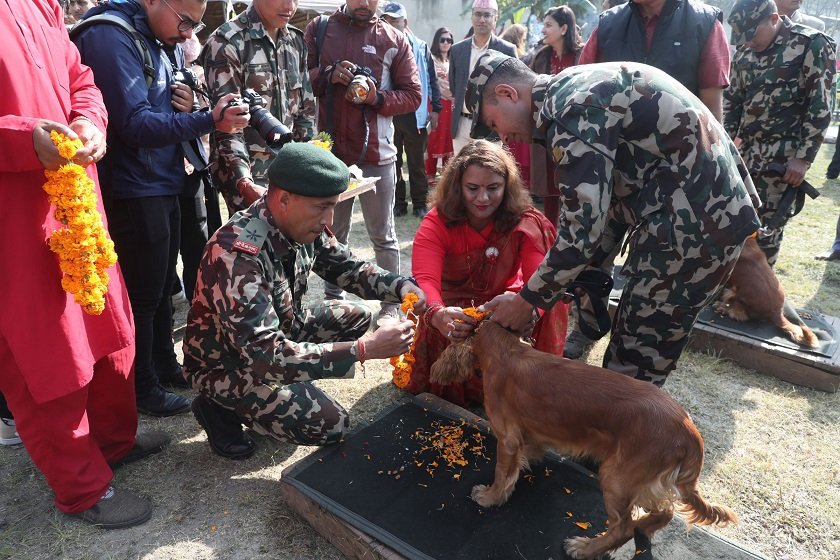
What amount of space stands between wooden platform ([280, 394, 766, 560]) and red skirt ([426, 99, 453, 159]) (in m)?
7.23

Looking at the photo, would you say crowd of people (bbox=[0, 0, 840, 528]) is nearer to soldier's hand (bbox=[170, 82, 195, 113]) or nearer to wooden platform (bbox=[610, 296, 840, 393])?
soldier's hand (bbox=[170, 82, 195, 113])

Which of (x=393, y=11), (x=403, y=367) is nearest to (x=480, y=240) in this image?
(x=403, y=367)

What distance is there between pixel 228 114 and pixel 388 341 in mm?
1663

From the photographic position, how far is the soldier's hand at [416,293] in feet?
10.9

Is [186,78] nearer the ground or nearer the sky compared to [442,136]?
nearer the sky

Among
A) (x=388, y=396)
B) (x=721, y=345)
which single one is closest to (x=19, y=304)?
(x=388, y=396)

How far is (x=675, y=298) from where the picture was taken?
2.81m

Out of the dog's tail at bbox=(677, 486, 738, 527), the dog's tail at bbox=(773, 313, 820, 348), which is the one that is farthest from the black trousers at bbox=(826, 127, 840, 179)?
the dog's tail at bbox=(677, 486, 738, 527)

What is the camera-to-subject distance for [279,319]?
3170 mm

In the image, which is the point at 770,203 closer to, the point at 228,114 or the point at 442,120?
the point at 228,114

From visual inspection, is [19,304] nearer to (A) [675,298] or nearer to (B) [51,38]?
(B) [51,38]

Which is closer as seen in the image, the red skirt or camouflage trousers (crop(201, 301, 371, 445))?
camouflage trousers (crop(201, 301, 371, 445))

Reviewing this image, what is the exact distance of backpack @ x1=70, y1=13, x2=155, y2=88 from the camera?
2990 mm

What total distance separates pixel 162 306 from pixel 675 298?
10.0 feet
